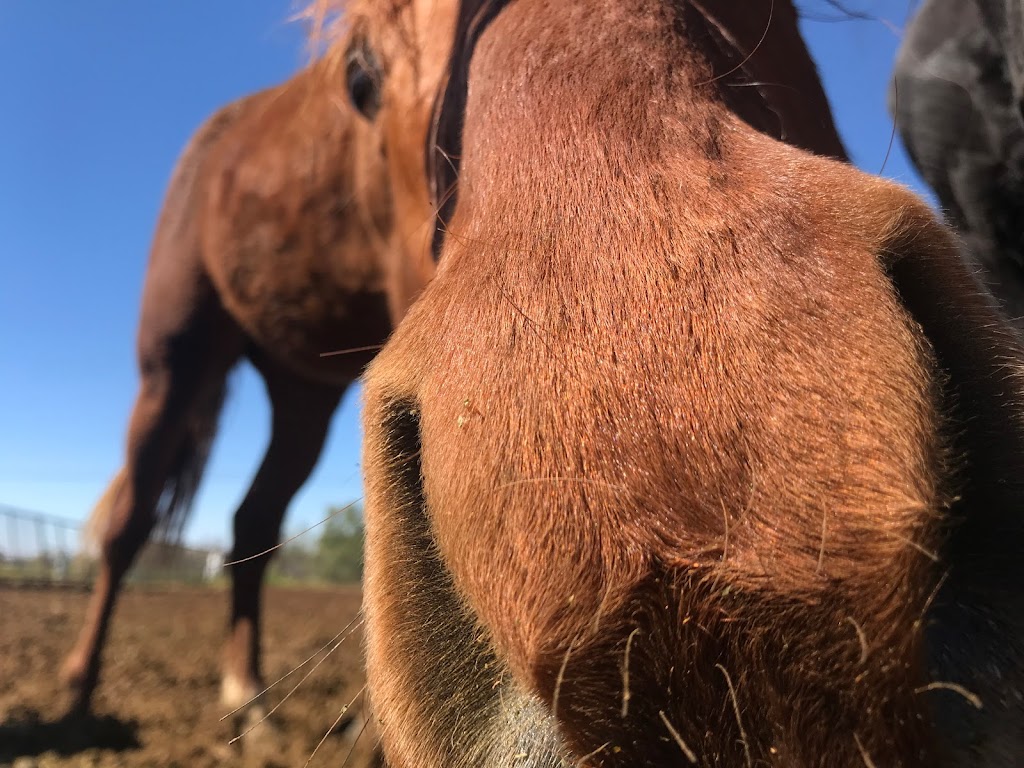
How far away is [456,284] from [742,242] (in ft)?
1.01

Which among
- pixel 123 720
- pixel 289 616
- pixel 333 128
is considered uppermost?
pixel 333 128

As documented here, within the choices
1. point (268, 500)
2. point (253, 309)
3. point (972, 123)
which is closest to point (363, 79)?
point (253, 309)

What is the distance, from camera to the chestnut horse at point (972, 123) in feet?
7.80

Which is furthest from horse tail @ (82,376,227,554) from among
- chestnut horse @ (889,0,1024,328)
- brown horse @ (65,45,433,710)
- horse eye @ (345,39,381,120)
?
chestnut horse @ (889,0,1024,328)

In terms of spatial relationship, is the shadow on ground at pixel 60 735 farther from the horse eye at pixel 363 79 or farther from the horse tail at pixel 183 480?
the horse eye at pixel 363 79

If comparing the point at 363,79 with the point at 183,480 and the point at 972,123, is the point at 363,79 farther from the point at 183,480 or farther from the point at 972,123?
the point at 183,480

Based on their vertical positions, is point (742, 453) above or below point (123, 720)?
above

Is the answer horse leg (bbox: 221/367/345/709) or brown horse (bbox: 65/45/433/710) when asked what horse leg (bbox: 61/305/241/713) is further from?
horse leg (bbox: 221/367/345/709)

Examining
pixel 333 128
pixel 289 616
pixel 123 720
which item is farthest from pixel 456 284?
pixel 289 616

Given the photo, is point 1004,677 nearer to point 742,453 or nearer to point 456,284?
point 742,453

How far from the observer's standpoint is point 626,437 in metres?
0.67

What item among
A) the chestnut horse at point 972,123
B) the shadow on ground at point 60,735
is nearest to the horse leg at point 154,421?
the shadow on ground at point 60,735

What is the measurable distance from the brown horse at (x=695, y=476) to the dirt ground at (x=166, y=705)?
0.48 m

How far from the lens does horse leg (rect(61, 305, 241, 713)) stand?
3.81m
